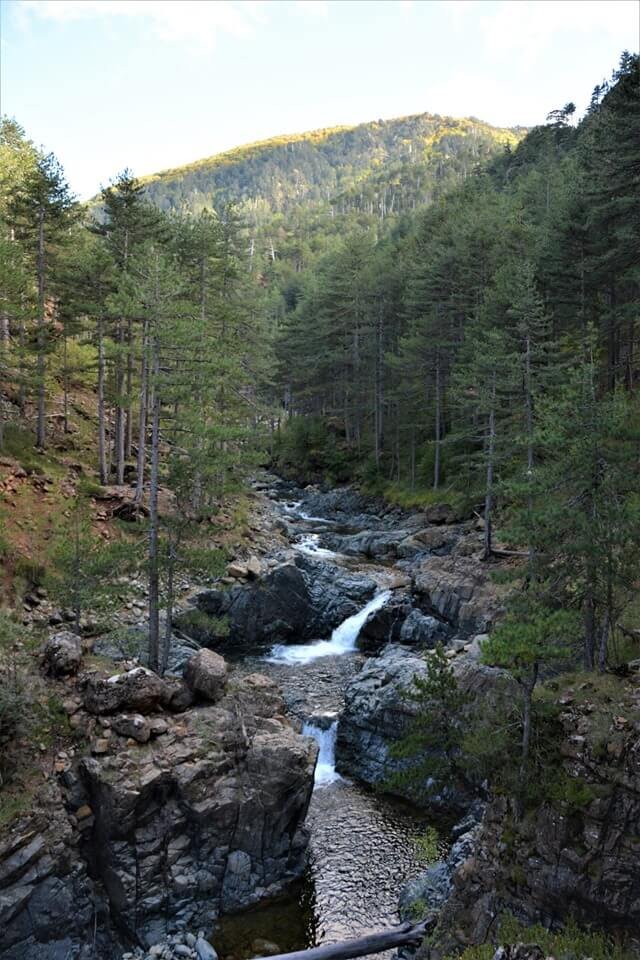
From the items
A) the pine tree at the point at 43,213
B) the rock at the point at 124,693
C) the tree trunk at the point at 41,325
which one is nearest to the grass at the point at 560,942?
the rock at the point at 124,693

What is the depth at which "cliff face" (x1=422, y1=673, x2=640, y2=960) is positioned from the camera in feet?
30.8

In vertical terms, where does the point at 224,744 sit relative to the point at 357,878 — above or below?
above

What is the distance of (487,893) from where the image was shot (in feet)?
34.7

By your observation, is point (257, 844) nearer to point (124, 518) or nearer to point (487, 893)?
point (487, 893)

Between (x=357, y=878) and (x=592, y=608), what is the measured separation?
7.83 m

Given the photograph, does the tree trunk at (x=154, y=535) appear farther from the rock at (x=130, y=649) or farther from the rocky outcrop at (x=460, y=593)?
the rocky outcrop at (x=460, y=593)

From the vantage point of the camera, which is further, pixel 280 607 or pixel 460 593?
pixel 280 607

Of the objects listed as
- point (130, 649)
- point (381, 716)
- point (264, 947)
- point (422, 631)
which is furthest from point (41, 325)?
point (264, 947)

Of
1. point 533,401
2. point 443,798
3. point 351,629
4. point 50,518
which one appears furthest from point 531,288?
point 50,518

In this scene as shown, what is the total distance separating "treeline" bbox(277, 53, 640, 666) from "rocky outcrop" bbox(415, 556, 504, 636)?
164 cm

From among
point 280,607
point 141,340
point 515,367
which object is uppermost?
point 141,340

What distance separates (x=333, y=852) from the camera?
14.4 meters

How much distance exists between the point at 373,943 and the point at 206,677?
21.6ft

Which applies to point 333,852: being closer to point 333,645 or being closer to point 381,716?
point 381,716
